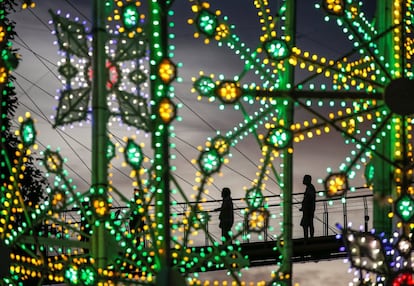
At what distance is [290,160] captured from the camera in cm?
1000

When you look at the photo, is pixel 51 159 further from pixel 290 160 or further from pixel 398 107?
pixel 398 107

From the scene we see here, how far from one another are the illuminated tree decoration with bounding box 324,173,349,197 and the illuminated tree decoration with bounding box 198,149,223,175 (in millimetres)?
1034

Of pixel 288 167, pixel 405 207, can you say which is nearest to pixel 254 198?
pixel 288 167

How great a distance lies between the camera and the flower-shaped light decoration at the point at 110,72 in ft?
31.1

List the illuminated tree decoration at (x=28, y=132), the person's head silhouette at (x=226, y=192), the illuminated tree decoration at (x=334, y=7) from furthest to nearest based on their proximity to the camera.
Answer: the person's head silhouette at (x=226, y=192), the illuminated tree decoration at (x=28, y=132), the illuminated tree decoration at (x=334, y=7)

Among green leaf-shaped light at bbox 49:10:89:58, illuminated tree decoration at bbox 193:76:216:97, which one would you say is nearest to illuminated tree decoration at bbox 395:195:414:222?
illuminated tree decoration at bbox 193:76:216:97

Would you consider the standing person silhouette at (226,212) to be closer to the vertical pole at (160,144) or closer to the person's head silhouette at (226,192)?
the person's head silhouette at (226,192)

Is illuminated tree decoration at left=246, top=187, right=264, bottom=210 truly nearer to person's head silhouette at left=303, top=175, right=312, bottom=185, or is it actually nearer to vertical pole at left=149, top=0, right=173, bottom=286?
vertical pole at left=149, top=0, right=173, bottom=286

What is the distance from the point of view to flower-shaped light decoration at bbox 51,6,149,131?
949 centimetres

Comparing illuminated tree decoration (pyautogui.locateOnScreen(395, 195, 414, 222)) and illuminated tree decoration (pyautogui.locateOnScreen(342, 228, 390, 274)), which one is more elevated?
illuminated tree decoration (pyautogui.locateOnScreen(395, 195, 414, 222))

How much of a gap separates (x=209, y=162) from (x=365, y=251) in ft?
5.62

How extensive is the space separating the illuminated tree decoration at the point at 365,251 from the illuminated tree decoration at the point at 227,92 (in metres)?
1.64

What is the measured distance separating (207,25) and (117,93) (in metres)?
1.14

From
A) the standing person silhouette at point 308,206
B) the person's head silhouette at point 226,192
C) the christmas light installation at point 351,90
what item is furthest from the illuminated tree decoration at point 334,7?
the standing person silhouette at point 308,206
